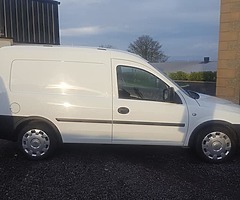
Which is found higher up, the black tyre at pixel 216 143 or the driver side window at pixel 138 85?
the driver side window at pixel 138 85

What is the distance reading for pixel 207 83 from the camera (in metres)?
14.0

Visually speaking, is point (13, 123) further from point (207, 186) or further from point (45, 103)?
point (207, 186)

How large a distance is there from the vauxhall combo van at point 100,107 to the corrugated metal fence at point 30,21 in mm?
9235

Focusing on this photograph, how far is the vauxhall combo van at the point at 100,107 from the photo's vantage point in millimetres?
4730

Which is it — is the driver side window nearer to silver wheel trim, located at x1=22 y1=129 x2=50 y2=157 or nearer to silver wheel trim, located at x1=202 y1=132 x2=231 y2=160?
silver wheel trim, located at x1=202 y1=132 x2=231 y2=160

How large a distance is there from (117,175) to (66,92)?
60.6 inches

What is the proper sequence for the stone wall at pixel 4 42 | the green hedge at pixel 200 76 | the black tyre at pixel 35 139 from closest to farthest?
the black tyre at pixel 35 139 → the stone wall at pixel 4 42 → the green hedge at pixel 200 76

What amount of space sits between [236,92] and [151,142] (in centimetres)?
438

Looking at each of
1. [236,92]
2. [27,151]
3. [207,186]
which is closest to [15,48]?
[27,151]

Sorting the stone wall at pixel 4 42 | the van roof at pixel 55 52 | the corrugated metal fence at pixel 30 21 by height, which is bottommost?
the van roof at pixel 55 52

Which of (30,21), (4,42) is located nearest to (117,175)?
(4,42)

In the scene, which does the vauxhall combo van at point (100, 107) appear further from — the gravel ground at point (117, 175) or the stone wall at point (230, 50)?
the stone wall at point (230, 50)

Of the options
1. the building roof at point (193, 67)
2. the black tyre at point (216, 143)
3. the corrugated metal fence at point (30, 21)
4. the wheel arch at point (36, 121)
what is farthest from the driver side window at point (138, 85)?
the building roof at point (193, 67)

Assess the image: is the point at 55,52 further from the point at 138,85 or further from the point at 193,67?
the point at 193,67
